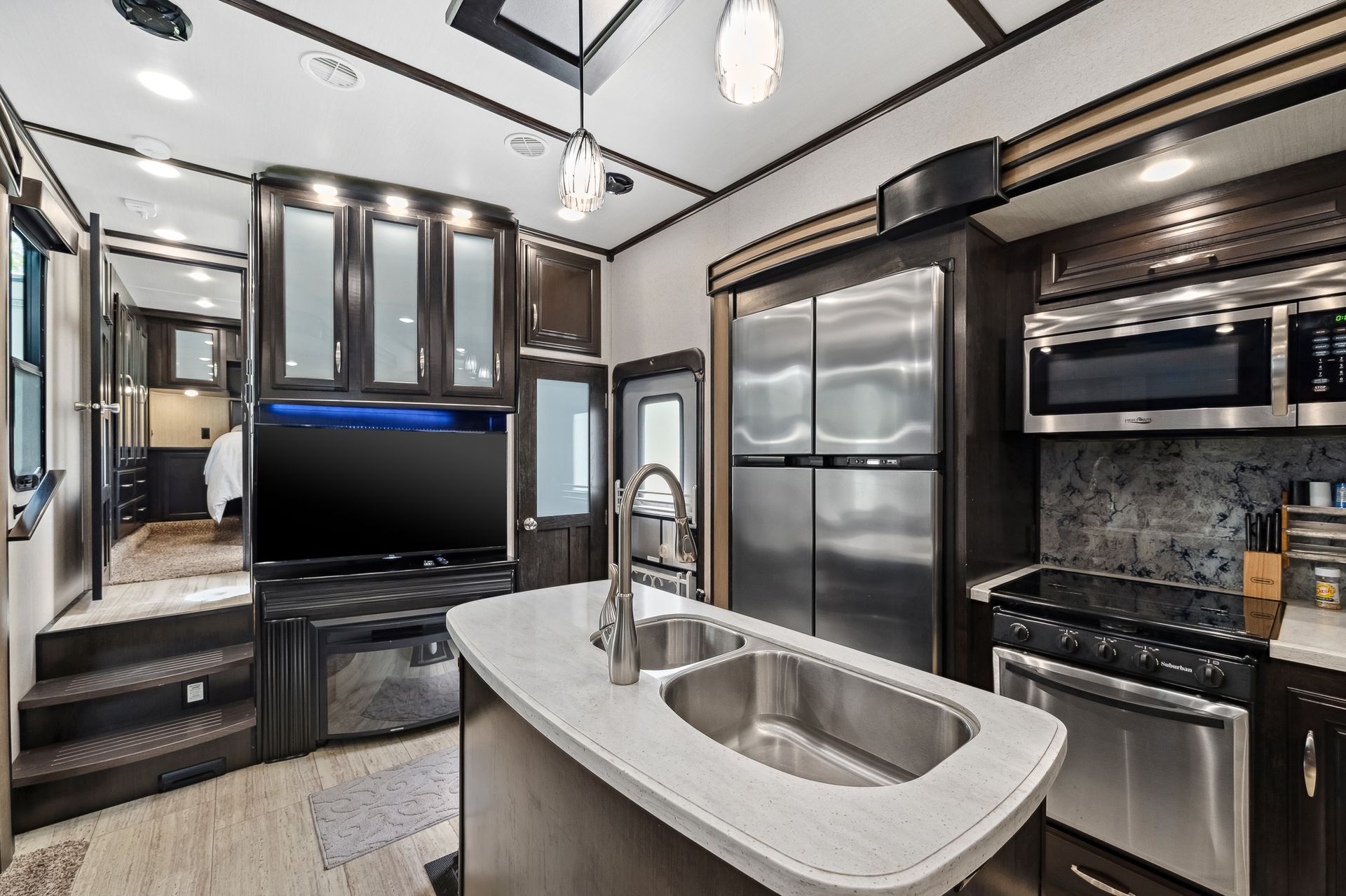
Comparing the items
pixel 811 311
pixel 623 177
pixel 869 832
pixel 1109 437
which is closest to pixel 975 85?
pixel 811 311

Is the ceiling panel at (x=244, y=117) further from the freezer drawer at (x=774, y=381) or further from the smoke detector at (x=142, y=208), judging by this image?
the freezer drawer at (x=774, y=381)

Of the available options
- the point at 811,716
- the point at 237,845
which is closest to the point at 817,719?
the point at 811,716

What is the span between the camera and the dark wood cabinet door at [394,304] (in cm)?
302

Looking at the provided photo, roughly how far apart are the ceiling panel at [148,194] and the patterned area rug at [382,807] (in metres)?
2.96

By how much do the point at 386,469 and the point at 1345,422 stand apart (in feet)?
12.4

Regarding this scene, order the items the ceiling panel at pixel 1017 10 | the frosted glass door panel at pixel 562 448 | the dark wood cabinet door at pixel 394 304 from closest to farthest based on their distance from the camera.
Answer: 1. the ceiling panel at pixel 1017 10
2. the dark wood cabinet door at pixel 394 304
3. the frosted glass door panel at pixel 562 448

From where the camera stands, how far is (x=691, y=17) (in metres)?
1.82

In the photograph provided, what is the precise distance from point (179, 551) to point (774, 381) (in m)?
4.24

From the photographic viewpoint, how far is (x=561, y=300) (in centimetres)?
381

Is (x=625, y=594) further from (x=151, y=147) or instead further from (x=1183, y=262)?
(x=151, y=147)

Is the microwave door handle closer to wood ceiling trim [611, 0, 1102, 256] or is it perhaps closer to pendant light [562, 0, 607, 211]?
wood ceiling trim [611, 0, 1102, 256]

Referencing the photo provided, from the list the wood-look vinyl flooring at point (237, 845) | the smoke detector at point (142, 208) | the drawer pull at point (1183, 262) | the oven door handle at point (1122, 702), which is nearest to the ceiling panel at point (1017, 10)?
the drawer pull at point (1183, 262)

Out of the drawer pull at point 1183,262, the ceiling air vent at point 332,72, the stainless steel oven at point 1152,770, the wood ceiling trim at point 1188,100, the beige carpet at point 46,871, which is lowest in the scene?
the beige carpet at point 46,871

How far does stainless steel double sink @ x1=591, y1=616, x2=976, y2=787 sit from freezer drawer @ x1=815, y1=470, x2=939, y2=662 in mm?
946
